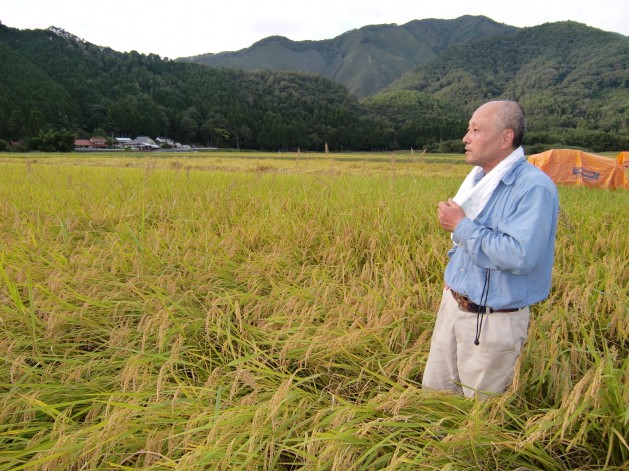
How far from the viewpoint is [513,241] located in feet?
4.89

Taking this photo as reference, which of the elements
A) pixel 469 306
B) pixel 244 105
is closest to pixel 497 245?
pixel 469 306

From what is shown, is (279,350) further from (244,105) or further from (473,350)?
(244,105)

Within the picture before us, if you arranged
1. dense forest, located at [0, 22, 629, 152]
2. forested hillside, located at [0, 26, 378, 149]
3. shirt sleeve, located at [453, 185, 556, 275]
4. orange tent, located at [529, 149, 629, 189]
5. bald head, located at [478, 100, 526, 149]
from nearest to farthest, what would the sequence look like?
shirt sleeve, located at [453, 185, 556, 275] → bald head, located at [478, 100, 526, 149] → orange tent, located at [529, 149, 629, 189] → dense forest, located at [0, 22, 629, 152] → forested hillside, located at [0, 26, 378, 149]

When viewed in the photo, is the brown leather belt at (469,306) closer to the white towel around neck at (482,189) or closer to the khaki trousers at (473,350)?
the khaki trousers at (473,350)

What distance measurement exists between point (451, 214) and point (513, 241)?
27 centimetres

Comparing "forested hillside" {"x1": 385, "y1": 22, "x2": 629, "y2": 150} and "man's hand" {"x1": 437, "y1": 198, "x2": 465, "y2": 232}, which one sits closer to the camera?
"man's hand" {"x1": 437, "y1": 198, "x2": 465, "y2": 232}

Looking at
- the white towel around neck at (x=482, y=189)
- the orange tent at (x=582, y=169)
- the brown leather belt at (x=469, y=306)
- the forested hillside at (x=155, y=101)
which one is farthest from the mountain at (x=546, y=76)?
the brown leather belt at (x=469, y=306)

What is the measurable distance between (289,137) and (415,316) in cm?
7272

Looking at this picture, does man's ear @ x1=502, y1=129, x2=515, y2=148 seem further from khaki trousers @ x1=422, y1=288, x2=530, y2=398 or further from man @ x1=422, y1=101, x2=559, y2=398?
khaki trousers @ x1=422, y1=288, x2=530, y2=398

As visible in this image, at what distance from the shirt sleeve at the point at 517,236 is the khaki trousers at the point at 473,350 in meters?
0.29

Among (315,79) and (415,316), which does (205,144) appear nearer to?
(315,79)

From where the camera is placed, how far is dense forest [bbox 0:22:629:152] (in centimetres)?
5919

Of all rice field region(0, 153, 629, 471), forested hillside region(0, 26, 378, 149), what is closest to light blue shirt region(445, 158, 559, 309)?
rice field region(0, 153, 629, 471)

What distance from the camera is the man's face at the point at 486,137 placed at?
162 cm
